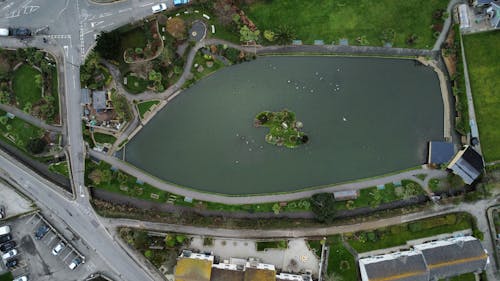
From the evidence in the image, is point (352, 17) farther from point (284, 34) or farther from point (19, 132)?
point (19, 132)

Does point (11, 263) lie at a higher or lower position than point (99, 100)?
lower

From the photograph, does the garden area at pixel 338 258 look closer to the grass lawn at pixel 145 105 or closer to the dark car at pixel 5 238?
the grass lawn at pixel 145 105

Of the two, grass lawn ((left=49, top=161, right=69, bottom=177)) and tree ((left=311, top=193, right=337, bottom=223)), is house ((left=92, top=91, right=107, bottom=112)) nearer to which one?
grass lawn ((left=49, top=161, right=69, bottom=177))

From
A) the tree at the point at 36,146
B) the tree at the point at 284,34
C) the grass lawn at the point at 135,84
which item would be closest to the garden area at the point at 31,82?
the tree at the point at 36,146

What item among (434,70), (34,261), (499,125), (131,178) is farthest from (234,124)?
(499,125)

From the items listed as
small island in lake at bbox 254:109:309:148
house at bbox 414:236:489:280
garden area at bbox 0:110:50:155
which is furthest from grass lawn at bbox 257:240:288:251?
garden area at bbox 0:110:50:155

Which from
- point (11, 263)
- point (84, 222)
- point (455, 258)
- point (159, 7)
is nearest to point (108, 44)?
point (159, 7)
